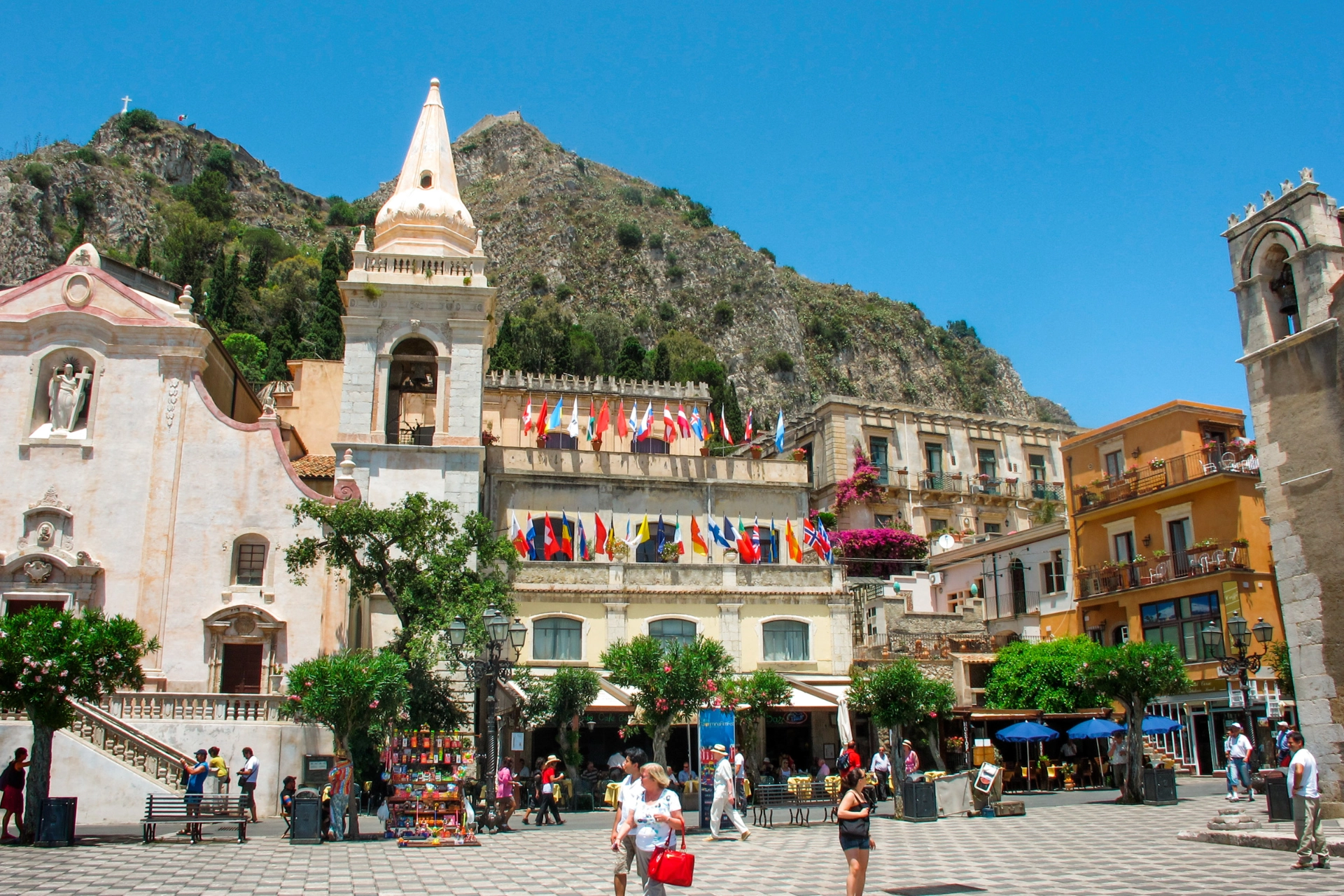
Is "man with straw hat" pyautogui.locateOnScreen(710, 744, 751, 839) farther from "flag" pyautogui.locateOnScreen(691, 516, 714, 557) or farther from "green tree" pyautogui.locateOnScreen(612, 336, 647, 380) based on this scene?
"green tree" pyautogui.locateOnScreen(612, 336, 647, 380)

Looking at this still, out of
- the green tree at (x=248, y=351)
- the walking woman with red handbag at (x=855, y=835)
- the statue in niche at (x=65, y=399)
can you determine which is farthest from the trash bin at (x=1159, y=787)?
the green tree at (x=248, y=351)

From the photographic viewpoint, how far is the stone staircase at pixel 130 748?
24.0 meters

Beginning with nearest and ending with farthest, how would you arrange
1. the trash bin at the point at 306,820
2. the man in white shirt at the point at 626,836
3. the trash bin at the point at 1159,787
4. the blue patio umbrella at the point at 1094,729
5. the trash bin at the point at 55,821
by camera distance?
the man in white shirt at the point at 626,836
the trash bin at the point at 55,821
the trash bin at the point at 306,820
the trash bin at the point at 1159,787
the blue patio umbrella at the point at 1094,729

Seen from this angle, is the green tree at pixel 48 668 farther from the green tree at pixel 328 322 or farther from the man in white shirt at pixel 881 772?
the green tree at pixel 328 322

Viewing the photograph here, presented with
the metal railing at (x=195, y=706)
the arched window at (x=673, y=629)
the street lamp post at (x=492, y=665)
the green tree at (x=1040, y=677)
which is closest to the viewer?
the street lamp post at (x=492, y=665)

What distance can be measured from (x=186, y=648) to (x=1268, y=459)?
84.2 ft

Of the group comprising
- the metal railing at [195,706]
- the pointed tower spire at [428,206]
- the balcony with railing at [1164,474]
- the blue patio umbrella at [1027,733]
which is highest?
the pointed tower spire at [428,206]

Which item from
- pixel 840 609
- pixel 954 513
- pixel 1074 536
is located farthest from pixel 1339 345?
pixel 954 513

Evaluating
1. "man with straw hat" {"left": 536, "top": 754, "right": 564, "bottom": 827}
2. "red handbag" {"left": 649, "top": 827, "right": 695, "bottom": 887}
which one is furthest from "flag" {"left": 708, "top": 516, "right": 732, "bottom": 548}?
"red handbag" {"left": 649, "top": 827, "right": 695, "bottom": 887}

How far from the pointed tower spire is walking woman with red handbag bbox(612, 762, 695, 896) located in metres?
27.4

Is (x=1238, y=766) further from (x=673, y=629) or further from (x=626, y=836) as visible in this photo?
(x=626, y=836)

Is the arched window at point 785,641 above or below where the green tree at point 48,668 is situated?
above

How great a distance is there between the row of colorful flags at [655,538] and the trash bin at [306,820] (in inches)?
695

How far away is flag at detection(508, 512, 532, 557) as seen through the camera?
3731 cm
